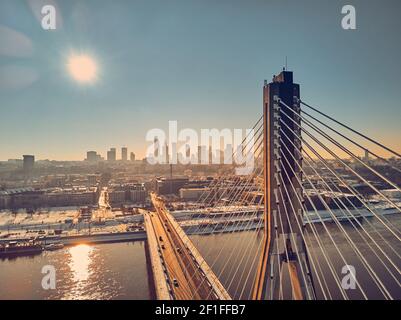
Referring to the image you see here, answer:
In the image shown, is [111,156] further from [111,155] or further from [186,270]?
[186,270]

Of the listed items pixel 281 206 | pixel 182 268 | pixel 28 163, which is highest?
pixel 28 163

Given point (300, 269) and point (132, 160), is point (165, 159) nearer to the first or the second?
point (132, 160)

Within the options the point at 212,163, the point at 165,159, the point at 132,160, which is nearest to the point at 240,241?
Result: the point at 212,163

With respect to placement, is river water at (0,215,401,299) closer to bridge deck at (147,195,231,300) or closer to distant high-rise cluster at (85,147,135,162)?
bridge deck at (147,195,231,300)

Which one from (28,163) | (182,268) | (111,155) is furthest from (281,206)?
(111,155)
